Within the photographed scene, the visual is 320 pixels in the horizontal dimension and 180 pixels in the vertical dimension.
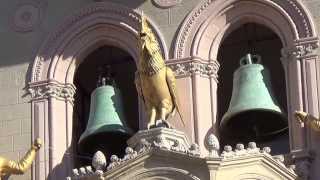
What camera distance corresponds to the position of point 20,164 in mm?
25000

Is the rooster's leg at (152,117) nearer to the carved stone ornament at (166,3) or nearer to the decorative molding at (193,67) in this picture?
the decorative molding at (193,67)

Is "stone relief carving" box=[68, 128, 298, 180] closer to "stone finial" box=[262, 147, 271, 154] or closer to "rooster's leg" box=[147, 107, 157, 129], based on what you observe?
"stone finial" box=[262, 147, 271, 154]

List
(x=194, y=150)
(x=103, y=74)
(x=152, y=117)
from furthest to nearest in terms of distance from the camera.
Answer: (x=103, y=74) < (x=152, y=117) < (x=194, y=150)

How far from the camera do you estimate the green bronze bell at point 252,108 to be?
81.2 feet

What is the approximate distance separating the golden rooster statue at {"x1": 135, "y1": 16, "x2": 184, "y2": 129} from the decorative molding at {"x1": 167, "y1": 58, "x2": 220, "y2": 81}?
61 centimetres

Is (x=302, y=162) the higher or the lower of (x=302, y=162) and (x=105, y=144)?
the lower

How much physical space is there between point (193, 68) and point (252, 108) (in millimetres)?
1206

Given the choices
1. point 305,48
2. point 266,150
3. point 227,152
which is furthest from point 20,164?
point 305,48

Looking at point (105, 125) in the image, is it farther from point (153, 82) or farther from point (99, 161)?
point (99, 161)

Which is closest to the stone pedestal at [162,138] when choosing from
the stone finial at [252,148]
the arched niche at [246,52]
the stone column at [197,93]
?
the stone column at [197,93]

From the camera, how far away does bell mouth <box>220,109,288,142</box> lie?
25031mm

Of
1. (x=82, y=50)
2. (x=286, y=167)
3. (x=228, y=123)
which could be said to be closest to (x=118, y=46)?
(x=82, y=50)

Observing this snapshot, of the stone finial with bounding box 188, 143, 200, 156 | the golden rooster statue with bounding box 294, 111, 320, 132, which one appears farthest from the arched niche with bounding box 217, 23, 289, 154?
the stone finial with bounding box 188, 143, 200, 156

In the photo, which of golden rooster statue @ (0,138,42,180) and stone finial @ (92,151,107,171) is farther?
golden rooster statue @ (0,138,42,180)
